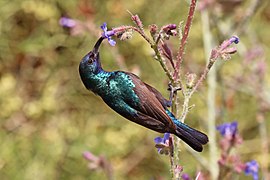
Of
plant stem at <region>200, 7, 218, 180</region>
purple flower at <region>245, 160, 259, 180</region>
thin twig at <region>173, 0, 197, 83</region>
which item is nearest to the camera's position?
thin twig at <region>173, 0, 197, 83</region>

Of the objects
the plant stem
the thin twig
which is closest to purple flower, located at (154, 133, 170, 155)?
the thin twig

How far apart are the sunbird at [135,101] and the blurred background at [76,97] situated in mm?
2332

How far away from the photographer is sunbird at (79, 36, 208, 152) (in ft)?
4.53

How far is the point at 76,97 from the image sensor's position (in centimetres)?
473

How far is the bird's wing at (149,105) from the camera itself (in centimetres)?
138

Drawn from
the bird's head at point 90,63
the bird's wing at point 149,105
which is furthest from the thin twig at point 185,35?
the bird's head at point 90,63

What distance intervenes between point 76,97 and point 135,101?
3363mm

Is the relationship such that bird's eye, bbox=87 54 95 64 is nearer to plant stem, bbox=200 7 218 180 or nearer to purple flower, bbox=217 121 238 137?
purple flower, bbox=217 121 238 137

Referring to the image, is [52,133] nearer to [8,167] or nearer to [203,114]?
[8,167]

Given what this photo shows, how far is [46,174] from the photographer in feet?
12.4

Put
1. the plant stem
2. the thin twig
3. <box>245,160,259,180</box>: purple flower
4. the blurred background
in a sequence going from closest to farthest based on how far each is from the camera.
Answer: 1. the thin twig
2. <box>245,160,259,180</box>: purple flower
3. the plant stem
4. the blurred background

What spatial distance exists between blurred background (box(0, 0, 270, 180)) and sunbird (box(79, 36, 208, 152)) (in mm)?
2332

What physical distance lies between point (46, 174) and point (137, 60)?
1.47 metres

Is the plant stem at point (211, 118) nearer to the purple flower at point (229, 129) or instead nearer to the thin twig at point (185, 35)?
the purple flower at point (229, 129)
